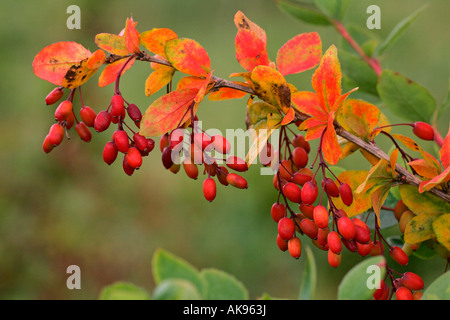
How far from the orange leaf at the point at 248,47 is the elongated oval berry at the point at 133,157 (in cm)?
10

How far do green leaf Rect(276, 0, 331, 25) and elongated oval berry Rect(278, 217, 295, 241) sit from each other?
1.02 ft

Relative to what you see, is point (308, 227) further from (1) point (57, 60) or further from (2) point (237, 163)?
(1) point (57, 60)

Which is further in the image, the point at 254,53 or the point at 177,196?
the point at 177,196

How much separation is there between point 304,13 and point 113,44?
0.31 metres

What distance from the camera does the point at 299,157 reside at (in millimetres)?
396

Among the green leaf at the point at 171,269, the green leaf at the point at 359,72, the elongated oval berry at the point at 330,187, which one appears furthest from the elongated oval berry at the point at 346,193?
the green leaf at the point at 359,72

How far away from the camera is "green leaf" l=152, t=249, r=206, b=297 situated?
1.07 ft

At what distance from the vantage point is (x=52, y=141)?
1.21ft

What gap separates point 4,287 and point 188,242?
0.54 m

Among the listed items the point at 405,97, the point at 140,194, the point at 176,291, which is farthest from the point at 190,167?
the point at 140,194

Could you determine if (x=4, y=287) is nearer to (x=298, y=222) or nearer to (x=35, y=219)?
(x=35, y=219)

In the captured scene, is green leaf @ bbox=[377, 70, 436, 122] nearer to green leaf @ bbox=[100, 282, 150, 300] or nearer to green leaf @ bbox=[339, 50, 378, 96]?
green leaf @ bbox=[339, 50, 378, 96]
